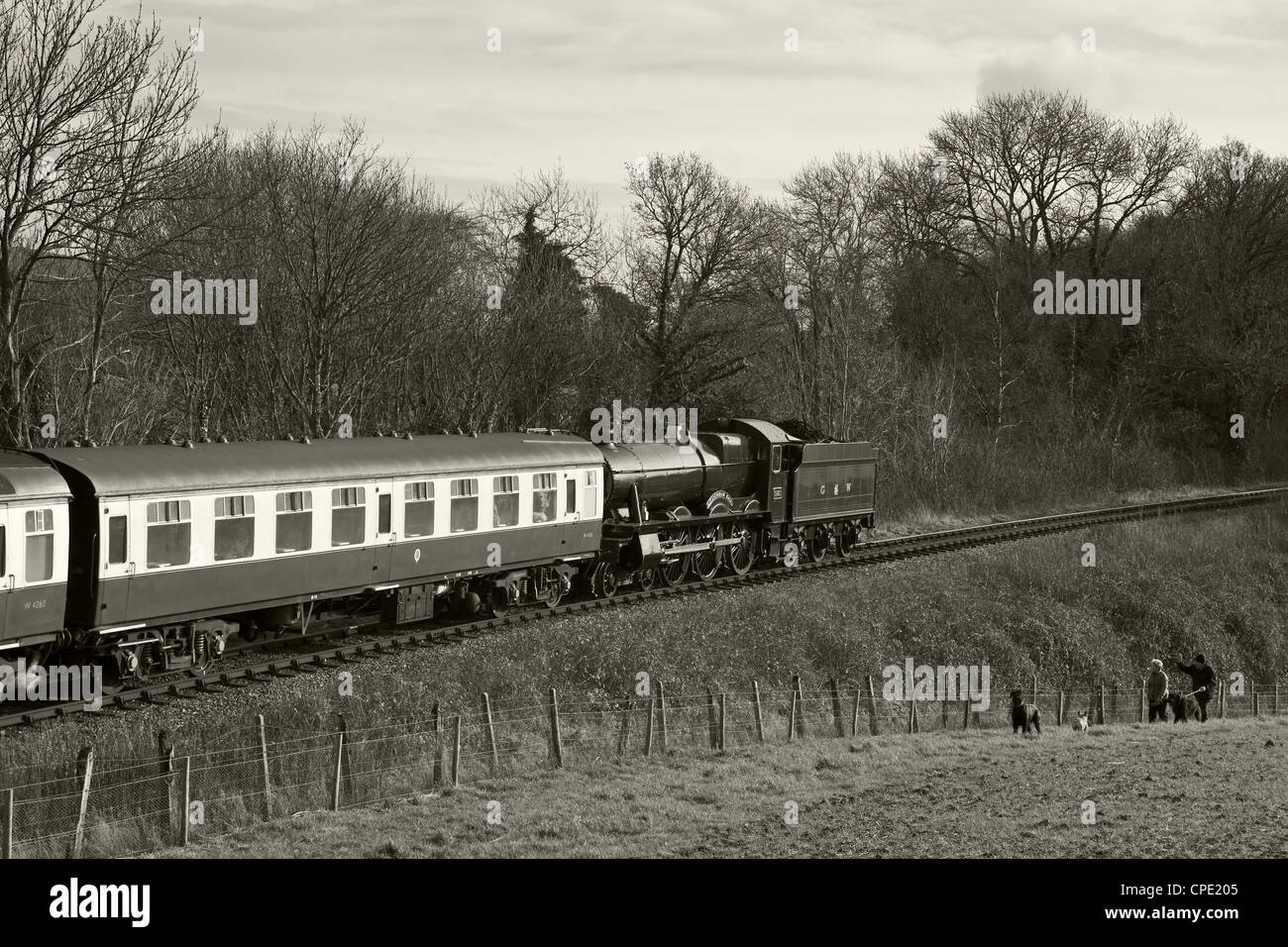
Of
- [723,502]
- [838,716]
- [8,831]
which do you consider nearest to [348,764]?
[8,831]

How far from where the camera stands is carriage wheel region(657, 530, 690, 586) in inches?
1070

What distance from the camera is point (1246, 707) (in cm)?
2817

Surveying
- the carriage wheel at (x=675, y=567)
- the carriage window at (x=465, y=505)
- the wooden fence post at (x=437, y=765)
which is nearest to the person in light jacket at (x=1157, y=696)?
the carriage wheel at (x=675, y=567)

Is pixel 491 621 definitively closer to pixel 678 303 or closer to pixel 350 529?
pixel 350 529

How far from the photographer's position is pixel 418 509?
68.6 ft

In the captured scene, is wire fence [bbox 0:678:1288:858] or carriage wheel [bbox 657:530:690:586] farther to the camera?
carriage wheel [bbox 657:530:690:586]

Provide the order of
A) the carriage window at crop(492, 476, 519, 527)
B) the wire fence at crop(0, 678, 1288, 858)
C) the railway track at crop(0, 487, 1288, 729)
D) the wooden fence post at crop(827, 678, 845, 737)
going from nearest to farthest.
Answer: the wire fence at crop(0, 678, 1288, 858), the railway track at crop(0, 487, 1288, 729), the wooden fence post at crop(827, 678, 845, 737), the carriage window at crop(492, 476, 519, 527)

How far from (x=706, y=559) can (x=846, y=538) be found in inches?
246

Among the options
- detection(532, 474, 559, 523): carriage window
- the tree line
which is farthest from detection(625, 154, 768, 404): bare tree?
detection(532, 474, 559, 523): carriage window

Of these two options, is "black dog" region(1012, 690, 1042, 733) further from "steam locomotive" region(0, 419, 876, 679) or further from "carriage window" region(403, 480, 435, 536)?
"carriage window" region(403, 480, 435, 536)

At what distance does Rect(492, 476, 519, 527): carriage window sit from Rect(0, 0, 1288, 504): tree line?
6.46m

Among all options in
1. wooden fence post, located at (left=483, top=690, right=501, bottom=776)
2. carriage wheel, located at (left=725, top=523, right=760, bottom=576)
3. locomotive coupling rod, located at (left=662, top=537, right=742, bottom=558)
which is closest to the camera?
wooden fence post, located at (left=483, top=690, right=501, bottom=776)

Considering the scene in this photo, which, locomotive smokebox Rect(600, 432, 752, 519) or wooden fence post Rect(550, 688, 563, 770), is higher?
locomotive smokebox Rect(600, 432, 752, 519)
